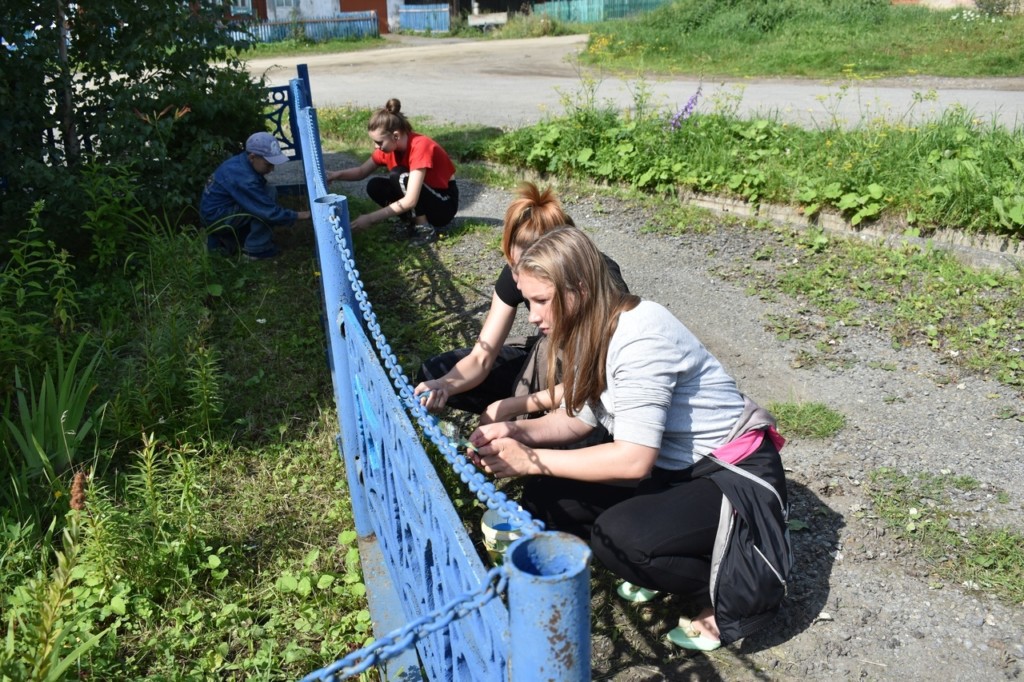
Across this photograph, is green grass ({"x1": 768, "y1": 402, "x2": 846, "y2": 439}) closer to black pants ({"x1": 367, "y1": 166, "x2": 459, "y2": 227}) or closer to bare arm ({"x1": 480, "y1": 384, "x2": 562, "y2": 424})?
bare arm ({"x1": 480, "y1": 384, "x2": 562, "y2": 424})

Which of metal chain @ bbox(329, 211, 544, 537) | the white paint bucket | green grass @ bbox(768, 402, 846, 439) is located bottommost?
green grass @ bbox(768, 402, 846, 439)

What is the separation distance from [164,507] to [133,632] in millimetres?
623

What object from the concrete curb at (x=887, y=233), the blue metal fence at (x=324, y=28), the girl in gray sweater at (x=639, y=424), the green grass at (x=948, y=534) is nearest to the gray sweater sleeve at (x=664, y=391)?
the girl in gray sweater at (x=639, y=424)

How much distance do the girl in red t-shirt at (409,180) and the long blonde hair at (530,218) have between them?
2866 mm

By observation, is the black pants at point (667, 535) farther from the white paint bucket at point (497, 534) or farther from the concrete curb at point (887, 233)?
the concrete curb at point (887, 233)

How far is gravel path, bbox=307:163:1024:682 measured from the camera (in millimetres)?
2652

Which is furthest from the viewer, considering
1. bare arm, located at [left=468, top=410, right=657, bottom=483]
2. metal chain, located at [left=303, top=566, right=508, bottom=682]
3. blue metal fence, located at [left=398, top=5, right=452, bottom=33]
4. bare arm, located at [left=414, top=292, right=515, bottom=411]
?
blue metal fence, located at [left=398, top=5, right=452, bottom=33]

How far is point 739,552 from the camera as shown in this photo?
253cm

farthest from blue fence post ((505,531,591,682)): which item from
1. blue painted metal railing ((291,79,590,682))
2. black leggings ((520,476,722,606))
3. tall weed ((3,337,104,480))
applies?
tall weed ((3,337,104,480))

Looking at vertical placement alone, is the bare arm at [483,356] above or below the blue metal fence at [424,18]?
below

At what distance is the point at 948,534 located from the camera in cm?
314

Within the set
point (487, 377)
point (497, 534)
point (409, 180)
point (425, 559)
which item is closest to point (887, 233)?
point (409, 180)

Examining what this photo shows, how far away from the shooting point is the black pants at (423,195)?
246 inches

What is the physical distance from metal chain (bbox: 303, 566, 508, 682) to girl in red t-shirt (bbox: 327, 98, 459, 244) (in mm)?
4884
